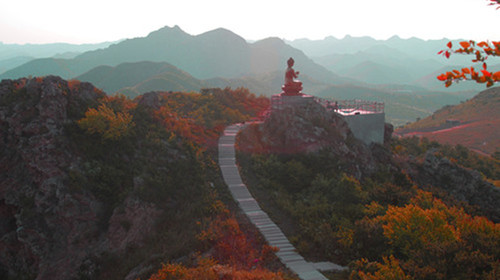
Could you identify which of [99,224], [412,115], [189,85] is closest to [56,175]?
[99,224]

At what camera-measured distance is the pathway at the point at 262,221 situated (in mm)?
11430

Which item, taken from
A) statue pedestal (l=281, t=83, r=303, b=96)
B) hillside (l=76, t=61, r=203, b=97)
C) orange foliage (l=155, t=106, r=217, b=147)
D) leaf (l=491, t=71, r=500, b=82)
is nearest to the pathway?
orange foliage (l=155, t=106, r=217, b=147)

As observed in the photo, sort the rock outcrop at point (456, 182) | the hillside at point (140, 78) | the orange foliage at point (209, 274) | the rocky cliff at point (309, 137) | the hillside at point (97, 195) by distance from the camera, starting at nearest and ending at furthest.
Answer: the orange foliage at point (209, 274)
the hillside at point (97, 195)
the rocky cliff at point (309, 137)
the rock outcrop at point (456, 182)
the hillside at point (140, 78)

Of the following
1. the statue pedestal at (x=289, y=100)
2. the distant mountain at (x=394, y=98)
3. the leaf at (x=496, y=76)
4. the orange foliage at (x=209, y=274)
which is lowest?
the distant mountain at (x=394, y=98)

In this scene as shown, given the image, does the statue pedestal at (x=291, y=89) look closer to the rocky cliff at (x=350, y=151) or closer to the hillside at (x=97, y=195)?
the rocky cliff at (x=350, y=151)

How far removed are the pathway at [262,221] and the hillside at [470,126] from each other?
182 ft

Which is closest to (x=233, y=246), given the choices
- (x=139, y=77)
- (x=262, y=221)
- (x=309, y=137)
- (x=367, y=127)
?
(x=262, y=221)

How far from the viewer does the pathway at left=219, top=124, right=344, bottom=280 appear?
11430mm

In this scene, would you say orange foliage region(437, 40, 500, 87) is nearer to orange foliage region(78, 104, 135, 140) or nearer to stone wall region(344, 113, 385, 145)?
orange foliage region(78, 104, 135, 140)

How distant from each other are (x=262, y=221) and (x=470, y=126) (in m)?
74.4

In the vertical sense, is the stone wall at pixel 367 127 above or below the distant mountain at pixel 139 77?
below

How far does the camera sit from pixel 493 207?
22.4 metres

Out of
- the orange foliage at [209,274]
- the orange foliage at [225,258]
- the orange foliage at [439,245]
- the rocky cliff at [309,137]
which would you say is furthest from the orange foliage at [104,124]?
the orange foliage at [439,245]

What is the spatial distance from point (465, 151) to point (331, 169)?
31.5 metres
